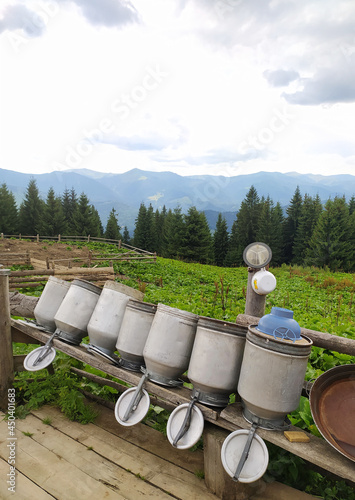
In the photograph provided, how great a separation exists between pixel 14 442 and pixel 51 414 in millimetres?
483

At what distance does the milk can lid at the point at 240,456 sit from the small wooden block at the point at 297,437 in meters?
0.15

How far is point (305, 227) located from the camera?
45.0 meters

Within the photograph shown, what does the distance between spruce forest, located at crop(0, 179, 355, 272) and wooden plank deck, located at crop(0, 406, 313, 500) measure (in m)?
34.6

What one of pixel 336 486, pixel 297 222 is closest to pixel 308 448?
pixel 336 486

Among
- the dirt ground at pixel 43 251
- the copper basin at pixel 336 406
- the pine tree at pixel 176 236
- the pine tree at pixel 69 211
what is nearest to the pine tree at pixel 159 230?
the pine tree at pixel 176 236

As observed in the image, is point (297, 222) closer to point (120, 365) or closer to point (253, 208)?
point (253, 208)

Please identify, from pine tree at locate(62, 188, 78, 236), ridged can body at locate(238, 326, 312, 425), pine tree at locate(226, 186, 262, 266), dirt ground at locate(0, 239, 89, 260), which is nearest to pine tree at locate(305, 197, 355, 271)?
pine tree at locate(226, 186, 262, 266)

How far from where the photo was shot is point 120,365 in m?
2.78

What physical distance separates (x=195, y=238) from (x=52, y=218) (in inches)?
730

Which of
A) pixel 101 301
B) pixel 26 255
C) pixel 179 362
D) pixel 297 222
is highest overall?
pixel 297 222

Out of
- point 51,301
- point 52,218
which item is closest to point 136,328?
point 51,301

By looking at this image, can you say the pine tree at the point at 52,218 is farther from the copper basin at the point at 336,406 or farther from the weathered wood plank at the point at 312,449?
the copper basin at the point at 336,406

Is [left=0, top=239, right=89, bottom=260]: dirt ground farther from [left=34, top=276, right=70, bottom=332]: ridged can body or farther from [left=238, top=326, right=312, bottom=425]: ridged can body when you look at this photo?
[left=238, top=326, right=312, bottom=425]: ridged can body

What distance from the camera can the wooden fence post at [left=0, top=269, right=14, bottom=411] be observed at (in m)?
3.38
